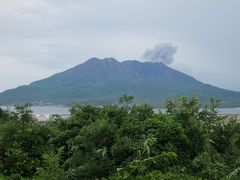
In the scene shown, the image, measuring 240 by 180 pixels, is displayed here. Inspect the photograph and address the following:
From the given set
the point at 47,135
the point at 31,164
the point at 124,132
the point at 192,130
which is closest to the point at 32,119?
the point at 47,135

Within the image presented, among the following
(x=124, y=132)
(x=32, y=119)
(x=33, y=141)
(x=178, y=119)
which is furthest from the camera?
(x=32, y=119)

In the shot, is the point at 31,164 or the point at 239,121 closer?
the point at 31,164

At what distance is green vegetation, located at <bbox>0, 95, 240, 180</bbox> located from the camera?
32.3ft

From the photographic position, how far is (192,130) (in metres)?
11.9

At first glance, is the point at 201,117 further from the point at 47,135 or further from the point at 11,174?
the point at 11,174

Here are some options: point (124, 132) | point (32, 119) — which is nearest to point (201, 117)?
point (124, 132)

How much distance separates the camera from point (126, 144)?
35.8 ft

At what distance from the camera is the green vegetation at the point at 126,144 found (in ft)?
32.3

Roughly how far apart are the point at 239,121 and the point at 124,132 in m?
4.82

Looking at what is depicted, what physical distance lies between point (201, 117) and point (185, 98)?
826 millimetres

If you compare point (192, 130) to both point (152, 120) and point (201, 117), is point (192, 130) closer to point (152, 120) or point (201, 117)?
point (152, 120)

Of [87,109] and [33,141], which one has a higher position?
[87,109]

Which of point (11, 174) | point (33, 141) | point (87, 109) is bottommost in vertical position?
point (11, 174)

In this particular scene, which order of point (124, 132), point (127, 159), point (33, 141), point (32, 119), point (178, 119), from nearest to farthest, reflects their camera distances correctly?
point (127, 159)
point (124, 132)
point (178, 119)
point (33, 141)
point (32, 119)
